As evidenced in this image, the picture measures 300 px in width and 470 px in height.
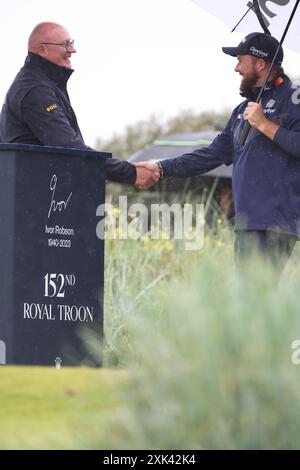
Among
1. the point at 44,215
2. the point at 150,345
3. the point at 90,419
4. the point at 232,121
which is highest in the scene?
Answer: the point at 232,121

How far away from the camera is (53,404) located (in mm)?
5078

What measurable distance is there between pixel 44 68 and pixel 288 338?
13.2ft

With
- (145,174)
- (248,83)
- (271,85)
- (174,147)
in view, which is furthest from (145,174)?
(174,147)

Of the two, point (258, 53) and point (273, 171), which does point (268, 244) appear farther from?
point (258, 53)

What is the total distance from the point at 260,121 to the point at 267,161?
0.86 feet

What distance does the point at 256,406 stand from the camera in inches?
146

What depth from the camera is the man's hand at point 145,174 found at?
27.0 feet

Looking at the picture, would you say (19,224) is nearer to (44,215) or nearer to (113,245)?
(44,215)

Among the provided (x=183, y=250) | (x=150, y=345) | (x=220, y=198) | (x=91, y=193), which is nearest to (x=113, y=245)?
(x=183, y=250)

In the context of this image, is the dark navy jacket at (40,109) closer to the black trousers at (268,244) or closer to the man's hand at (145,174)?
the man's hand at (145,174)

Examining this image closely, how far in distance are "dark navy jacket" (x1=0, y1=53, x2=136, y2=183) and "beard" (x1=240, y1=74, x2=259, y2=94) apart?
112cm

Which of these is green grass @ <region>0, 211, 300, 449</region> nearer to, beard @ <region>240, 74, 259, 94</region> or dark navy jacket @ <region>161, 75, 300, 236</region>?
dark navy jacket @ <region>161, 75, 300, 236</region>

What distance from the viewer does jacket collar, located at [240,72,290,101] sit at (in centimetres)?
762
